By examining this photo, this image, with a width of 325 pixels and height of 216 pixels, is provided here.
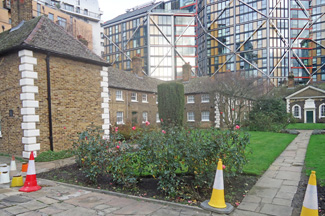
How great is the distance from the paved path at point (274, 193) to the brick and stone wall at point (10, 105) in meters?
9.68

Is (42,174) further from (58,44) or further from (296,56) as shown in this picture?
(296,56)

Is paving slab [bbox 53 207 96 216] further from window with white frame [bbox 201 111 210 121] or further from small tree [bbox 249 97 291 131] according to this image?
window with white frame [bbox 201 111 210 121]

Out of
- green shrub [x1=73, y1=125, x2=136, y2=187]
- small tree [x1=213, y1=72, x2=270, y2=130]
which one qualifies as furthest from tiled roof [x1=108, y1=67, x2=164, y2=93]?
green shrub [x1=73, y1=125, x2=136, y2=187]

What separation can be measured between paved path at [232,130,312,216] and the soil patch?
21cm

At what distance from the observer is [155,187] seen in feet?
18.2

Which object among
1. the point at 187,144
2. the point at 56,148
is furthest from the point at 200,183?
the point at 56,148

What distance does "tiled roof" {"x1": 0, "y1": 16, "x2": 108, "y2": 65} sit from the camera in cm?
983

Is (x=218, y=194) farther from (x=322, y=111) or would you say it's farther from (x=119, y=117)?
(x=322, y=111)

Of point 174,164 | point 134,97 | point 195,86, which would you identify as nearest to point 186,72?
point 195,86

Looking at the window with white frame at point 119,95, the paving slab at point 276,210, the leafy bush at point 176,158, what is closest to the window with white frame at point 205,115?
the window with white frame at point 119,95

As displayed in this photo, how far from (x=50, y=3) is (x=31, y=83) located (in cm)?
5023

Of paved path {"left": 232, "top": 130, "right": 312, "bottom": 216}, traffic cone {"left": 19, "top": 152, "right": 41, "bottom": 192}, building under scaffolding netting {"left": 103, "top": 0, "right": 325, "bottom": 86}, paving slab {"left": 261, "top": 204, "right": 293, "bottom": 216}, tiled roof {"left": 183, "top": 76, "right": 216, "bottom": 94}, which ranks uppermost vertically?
building under scaffolding netting {"left": 103, "top": 0, "right": 325, "bottom": 86}

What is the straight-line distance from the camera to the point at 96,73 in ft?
41.1

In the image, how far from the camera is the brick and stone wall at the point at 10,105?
9727 mm
